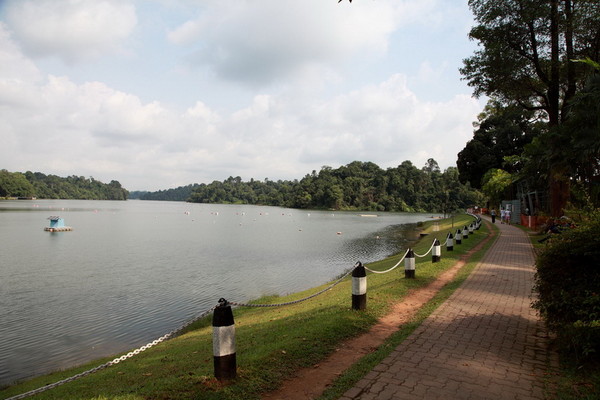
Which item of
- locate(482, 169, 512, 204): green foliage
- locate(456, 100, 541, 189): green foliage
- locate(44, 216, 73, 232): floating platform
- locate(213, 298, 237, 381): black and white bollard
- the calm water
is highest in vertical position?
locate(456, 100, 541, 189): green foliage

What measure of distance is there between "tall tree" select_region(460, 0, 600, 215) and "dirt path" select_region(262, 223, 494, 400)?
13786mm

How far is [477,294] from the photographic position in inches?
361

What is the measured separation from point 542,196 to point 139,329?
32995 millimetres

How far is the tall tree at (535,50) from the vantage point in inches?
727

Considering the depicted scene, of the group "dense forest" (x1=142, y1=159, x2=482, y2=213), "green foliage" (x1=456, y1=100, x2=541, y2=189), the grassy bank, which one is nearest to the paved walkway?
the grassy bank

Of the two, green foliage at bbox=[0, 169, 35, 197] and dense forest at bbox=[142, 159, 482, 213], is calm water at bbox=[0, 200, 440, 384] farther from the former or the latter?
green foliage at bbox=[0, 169, 35, 197]

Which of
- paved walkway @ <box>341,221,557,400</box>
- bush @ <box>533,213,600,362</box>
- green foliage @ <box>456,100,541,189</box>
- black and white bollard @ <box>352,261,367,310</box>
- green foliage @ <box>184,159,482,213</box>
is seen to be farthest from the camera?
green foliage @ <box>184,159,482,213</box>

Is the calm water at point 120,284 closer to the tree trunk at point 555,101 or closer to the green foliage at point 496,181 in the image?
the tree trunk at point 555,101

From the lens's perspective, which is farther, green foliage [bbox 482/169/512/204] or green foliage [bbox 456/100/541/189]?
green foliage [bbox 456/100/541/189]

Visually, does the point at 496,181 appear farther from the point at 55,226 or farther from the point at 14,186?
the point at 14,186

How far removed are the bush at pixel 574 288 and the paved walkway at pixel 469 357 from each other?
0.59m

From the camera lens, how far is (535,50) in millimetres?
19812

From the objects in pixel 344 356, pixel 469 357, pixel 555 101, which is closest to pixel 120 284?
pixel 344 356

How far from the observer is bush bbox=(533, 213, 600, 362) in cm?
457
